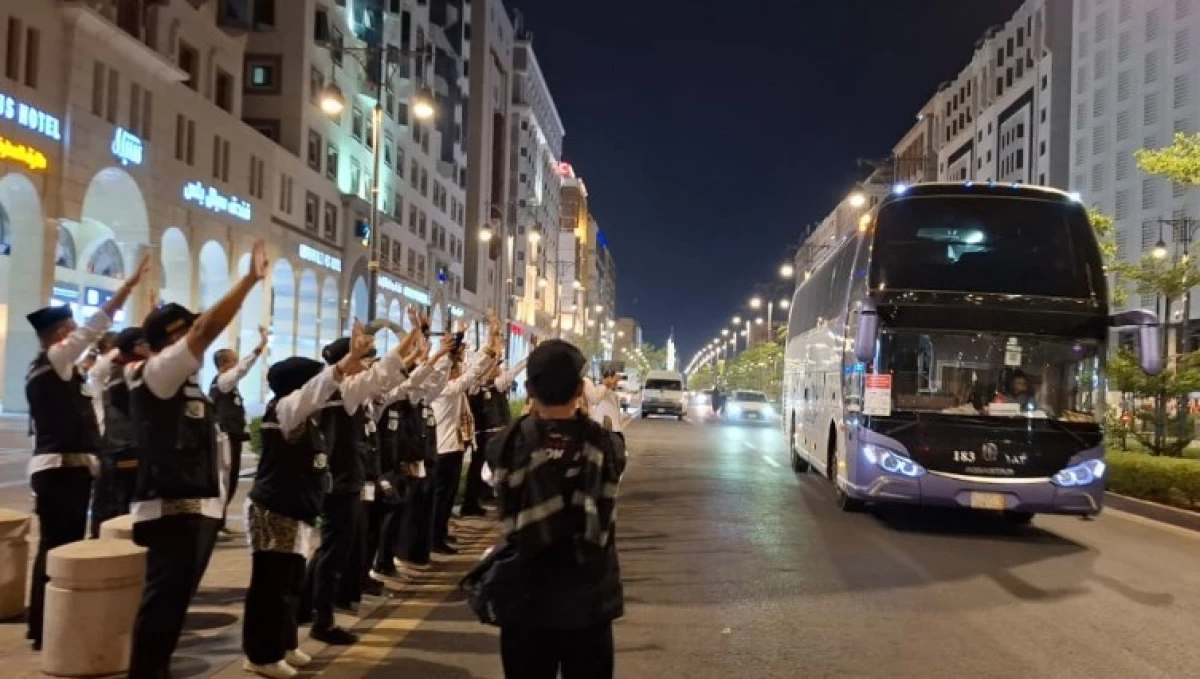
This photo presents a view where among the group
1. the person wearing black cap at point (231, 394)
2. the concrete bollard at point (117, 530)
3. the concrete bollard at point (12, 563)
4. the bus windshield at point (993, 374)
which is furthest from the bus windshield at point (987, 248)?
the concrete bollard at point (12, 563)

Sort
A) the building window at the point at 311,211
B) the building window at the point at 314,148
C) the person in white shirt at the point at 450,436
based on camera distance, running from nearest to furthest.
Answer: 1. the person in white shirt at the point at 450,436
2. the building window at the point at 311,211
3. the building window at the point at 314,148

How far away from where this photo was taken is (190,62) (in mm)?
34219

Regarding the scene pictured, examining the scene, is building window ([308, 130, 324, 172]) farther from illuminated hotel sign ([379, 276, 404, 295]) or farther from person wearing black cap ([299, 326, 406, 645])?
person wearing black cap ([299, 326, 406, 645])

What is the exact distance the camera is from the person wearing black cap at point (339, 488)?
22.1 feet

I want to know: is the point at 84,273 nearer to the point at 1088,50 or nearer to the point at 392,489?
the point at 392,489

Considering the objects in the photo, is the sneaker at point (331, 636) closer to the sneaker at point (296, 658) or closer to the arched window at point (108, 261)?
the sneaker at point (296, 658)

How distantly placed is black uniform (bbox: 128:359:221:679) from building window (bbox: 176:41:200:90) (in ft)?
102

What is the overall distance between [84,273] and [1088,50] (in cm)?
6691

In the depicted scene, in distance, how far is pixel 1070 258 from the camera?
12453 mm

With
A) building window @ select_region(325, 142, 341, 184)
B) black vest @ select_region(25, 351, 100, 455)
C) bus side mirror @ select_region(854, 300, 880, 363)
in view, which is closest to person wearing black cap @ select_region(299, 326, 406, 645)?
black vest @ select_region(25, 351, 100, 455)

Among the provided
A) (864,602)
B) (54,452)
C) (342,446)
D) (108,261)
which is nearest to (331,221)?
(108,261)

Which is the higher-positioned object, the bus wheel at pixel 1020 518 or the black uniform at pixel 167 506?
the black uniform at pixel 167 506

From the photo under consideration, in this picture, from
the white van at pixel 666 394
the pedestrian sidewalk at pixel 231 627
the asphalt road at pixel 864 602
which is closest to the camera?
the pedestrian sidewalk at pixel 231 627

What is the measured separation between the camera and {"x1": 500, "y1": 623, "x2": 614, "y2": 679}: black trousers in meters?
3.59
